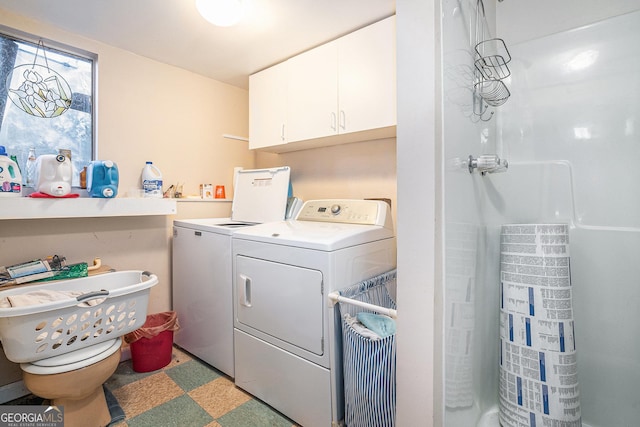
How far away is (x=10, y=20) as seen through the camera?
5.86ft

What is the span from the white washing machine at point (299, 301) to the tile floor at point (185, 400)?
9cm

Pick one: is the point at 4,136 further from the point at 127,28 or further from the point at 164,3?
the point at 164,3

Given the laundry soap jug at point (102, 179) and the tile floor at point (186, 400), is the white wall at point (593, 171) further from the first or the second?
the laundry soap jug at point (102, 179)

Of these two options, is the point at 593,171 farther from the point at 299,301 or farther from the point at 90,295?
the point at 90,295

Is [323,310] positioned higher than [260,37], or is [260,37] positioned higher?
[260,37]

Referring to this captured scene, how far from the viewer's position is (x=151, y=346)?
80.2 inches

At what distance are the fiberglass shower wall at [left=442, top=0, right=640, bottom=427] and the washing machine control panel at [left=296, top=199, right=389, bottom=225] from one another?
2.05 ft

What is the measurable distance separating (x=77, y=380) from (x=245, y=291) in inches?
33.6

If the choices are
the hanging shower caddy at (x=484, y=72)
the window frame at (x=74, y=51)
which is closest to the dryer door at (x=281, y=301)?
the hanging shower caddy at (x=484, y=72)

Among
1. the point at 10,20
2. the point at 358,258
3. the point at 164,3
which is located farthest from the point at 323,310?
the point at 10,20

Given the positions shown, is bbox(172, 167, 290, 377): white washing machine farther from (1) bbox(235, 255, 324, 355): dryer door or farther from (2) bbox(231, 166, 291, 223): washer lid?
(1) bbox(235, 255, 324, 355): dryer door

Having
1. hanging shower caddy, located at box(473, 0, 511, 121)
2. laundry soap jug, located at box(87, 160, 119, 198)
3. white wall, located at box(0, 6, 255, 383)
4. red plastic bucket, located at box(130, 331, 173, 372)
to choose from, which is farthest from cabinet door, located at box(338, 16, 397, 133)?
red plastic bucket, located at box(130, 331, 173, 372)

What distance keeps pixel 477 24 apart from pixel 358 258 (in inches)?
48.8

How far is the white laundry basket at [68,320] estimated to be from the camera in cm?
125
